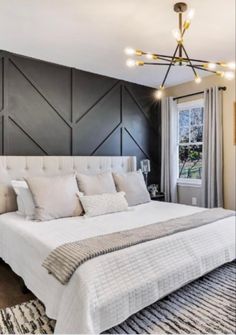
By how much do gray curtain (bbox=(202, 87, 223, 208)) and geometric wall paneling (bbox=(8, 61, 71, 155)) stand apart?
2.24 metres

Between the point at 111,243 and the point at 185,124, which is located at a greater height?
the point at 185,124

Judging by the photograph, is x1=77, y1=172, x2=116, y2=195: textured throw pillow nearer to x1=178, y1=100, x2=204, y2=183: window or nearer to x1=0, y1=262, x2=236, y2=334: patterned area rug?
x1=0, y1=262, x2=236, y2=334: patterned area rug

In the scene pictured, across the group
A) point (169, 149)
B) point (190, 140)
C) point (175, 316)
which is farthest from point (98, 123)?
point (175, 316)

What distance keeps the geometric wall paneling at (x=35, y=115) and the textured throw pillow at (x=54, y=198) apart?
0.88 meters

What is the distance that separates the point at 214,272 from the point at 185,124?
285 cm

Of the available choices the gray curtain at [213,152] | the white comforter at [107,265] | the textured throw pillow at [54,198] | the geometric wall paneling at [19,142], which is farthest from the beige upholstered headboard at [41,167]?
the gray curtain at [213,152]

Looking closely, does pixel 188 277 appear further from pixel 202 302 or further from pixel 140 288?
pixel 140 288

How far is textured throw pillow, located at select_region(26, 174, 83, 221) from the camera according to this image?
2.61 m

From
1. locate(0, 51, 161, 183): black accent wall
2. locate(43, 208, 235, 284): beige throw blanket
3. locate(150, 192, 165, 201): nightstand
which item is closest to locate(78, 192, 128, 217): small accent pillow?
locate(43, 208, 235, 284): beige throw blanket

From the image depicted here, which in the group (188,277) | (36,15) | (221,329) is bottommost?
(221,329)

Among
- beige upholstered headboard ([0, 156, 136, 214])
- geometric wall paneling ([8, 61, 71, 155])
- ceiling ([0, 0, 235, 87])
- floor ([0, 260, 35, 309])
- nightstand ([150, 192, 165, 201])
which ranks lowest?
floor ([0, 260, 35, 309])

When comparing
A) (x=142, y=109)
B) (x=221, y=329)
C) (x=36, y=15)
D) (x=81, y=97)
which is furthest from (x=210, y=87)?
(x=221, y=329)

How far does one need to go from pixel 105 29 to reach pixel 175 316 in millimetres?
2742

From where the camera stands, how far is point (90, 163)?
151 inches
